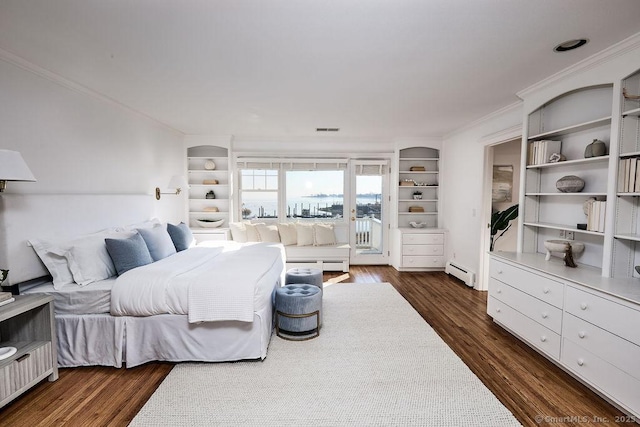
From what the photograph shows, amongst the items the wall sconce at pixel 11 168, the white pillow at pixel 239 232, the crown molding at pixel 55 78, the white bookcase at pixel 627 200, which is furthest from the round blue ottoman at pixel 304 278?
the crown molding at pixel 55 78

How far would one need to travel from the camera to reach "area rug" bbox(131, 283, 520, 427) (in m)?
1.99

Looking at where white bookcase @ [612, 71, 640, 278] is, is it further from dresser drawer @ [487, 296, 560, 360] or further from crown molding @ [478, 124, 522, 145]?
crown molding @ [478, 124, 522, 145]

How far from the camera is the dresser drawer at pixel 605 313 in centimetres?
195

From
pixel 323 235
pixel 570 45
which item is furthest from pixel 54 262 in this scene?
pixel 570 45

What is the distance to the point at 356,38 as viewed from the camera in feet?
7.18

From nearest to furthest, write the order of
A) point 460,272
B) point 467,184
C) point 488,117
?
1. point 488,117
2. point 467,184
3. point 460,272

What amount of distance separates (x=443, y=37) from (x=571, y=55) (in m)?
1.15

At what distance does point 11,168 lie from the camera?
7.04 feet

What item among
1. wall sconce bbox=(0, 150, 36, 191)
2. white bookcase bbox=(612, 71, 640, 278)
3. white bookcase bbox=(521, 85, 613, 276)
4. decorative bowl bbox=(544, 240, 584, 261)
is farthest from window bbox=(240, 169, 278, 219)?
white bookcase bbox=(612, 71, 640, 278)

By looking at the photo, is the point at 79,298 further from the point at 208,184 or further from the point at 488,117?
the point at 488,117

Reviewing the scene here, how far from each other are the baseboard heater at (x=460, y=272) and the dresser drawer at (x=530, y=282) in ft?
4.80

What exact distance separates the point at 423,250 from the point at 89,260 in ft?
16.4

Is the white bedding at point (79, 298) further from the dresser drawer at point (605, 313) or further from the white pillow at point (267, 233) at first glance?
the dresser drawer at point (605, 313)

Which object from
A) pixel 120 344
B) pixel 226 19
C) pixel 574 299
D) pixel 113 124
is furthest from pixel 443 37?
pixel 113 124
